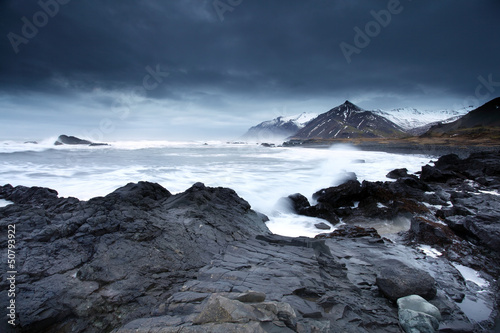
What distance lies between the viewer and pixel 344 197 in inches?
536

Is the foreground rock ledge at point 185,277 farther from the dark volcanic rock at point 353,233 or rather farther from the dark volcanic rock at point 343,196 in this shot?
the dark volcanic rock at point 343,196

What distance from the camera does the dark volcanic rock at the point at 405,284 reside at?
15.0 feet

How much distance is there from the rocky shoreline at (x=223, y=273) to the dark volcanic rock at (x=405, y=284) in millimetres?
20

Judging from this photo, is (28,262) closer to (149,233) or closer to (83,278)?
(83,278)

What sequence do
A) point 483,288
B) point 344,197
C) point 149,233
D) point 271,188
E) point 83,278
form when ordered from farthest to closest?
point 271,188, point 344,197, point 483,288, point 149,233, point 83,278

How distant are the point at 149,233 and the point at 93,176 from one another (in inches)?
763

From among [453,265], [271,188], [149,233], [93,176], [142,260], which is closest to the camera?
[142,260]

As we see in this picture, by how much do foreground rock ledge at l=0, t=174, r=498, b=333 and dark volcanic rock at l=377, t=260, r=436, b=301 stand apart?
99 millimetres

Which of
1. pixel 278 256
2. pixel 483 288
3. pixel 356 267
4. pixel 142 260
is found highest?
pixel 142 260

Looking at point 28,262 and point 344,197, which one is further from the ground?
point 28,262

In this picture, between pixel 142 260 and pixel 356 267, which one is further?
pixel 356 267

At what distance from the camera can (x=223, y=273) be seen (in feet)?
15.1

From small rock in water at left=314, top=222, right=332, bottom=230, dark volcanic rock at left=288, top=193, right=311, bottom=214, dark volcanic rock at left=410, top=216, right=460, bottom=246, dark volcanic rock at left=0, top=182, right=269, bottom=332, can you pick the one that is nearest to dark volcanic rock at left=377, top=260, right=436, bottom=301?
dark volcanic rock at left=0, top=182, right=269, bottom=332

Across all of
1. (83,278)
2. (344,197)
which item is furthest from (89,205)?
(344,197)
